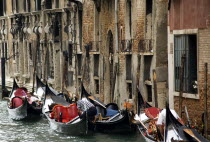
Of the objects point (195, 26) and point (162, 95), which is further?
point (162, 95)

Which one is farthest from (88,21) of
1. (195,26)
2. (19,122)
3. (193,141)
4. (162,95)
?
(193,141)

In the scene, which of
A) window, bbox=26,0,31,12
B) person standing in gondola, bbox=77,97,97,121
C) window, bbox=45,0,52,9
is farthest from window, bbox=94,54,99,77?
window, bbox=26,0,31,12

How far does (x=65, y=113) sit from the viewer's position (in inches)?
668

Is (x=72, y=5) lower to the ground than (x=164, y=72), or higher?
higher

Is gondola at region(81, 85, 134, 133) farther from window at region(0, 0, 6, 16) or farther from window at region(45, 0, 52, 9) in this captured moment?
window at region(0, 0, 6, 16)

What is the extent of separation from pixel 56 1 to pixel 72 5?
197cm

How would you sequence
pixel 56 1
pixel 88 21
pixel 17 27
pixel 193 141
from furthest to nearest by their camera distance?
pixel 17 27
pixel 56 1
pixel 88 21
pixel 193 141

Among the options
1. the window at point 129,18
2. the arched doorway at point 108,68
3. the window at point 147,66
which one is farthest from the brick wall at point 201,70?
the arched doorway at point 108,68

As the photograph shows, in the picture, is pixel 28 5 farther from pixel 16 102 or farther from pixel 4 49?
pixel 16 102

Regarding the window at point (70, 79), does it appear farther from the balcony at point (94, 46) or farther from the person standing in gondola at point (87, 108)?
the person standing in gondola at point (87, 108)

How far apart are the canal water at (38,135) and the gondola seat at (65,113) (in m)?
0.36

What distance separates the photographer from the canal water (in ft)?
51.6

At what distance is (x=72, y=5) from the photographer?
2223cm

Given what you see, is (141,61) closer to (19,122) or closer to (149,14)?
(149,14)
